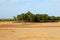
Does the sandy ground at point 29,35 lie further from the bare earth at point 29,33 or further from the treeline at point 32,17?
the treeline at point 32,17

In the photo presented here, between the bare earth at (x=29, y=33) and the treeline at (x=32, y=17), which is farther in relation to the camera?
the treeline at (x=32, y=17)

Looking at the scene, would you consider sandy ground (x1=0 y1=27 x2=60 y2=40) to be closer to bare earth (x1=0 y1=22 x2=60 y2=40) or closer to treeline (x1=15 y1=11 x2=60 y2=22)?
bare earth (x1=0 y1=22 x2=60 y2=40)

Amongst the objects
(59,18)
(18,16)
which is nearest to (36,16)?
(18,16)

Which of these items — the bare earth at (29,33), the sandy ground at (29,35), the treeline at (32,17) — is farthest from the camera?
the treeline at (32,17)

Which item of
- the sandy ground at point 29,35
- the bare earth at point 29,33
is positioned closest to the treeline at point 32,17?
the bare earth at point 29,33

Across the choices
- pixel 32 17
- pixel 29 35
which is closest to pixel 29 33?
pixel 29 35

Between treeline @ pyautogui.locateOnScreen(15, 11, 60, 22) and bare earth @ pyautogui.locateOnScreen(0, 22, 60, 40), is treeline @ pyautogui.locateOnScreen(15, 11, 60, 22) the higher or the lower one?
the higher one

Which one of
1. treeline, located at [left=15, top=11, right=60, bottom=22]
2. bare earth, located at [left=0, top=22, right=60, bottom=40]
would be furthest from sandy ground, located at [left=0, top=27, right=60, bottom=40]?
treeline, located at [left=15, top=11, right=60, bottom=22]

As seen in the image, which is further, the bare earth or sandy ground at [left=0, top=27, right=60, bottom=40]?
the bare earth

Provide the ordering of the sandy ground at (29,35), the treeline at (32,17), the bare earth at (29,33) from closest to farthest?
the sandy ground at (29,35)
the bare earth at (29,33)
the treeline at (32,17)

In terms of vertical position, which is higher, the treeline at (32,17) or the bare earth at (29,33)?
the treeline at (32,17)

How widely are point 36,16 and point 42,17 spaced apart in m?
4.26

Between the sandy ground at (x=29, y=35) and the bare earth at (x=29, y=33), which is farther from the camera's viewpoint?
the bare earth at (x=29, y=33)

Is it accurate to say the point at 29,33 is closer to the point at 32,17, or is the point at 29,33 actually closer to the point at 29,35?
the point at 29,35
